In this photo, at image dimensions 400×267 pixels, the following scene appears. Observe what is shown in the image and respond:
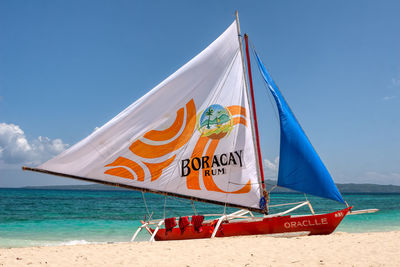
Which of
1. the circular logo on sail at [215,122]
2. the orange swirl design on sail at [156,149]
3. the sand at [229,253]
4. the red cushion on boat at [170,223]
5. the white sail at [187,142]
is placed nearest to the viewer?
the sand at [229,253]

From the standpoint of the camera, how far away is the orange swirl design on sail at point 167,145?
1046cm

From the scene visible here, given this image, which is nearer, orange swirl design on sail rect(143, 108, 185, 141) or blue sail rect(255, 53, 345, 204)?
blue sail rect(255, 53, 345, 204)

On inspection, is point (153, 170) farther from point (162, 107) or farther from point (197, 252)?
point (197, 252)

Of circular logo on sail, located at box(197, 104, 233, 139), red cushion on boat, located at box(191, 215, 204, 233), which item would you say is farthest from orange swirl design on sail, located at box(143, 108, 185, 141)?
red cushion on boat, located at box(191, 215, 204, 233)

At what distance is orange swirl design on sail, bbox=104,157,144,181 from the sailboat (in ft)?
0.11

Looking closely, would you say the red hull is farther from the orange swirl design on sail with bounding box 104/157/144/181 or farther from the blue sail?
the orange swirl design on sail with bounding box 104/157/144/181

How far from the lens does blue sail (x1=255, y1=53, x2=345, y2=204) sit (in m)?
9.69

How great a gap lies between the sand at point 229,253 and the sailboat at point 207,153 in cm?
79

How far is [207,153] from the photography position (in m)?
10.5

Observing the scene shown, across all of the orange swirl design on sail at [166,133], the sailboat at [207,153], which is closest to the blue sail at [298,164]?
the sailboat at [207,153]

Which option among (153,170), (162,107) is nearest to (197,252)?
(153,170)

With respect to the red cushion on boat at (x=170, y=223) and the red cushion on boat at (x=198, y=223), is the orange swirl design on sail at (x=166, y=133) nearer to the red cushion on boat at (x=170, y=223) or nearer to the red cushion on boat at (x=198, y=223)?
→ the red cushion on boat at (x=198, y=223)

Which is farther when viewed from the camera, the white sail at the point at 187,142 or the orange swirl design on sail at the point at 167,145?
the orange swirl design on sail at the point at 167,145

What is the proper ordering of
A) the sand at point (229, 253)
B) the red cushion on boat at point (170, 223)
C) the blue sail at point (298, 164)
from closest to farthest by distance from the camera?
the sand at point (229, 253), the blue sail at point (298, 164), the red cushion on boat at point (170, 223)
